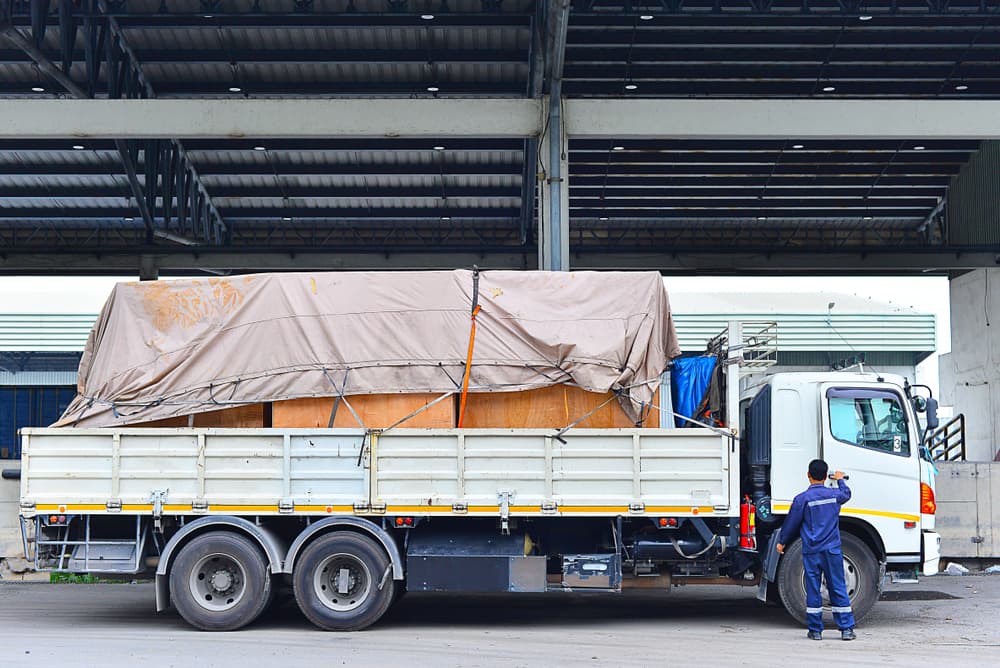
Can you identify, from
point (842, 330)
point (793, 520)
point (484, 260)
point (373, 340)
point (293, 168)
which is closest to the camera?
point (793, 520)

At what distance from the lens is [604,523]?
460 inches

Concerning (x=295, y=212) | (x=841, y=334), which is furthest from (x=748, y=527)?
(x=841, y=334)

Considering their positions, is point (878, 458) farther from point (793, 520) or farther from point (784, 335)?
point (784, 335)

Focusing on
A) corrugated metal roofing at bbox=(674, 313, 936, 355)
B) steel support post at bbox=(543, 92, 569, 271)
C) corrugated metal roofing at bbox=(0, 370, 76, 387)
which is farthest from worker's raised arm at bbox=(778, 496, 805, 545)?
corrugated metal roofing at bbox=(0, 370, 76, 387)

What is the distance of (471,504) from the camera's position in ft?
37.0

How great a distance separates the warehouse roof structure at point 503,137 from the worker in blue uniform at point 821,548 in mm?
6761

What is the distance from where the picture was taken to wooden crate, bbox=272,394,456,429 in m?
11.6

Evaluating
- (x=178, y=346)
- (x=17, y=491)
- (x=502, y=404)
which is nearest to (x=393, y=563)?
(x=502, y=404)

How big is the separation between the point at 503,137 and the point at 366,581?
868cm

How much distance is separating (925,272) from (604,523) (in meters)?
23.4

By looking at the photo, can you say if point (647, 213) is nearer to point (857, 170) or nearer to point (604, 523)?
point (857, 170)

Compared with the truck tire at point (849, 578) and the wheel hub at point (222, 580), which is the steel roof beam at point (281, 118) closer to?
the wheel hub at point (222, 580)

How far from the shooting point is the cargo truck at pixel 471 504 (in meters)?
11.3

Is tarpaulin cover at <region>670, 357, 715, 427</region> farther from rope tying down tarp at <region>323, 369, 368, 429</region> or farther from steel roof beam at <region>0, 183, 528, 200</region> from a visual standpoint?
steel roof beam at <region>0, 183, 528, 200</region>
